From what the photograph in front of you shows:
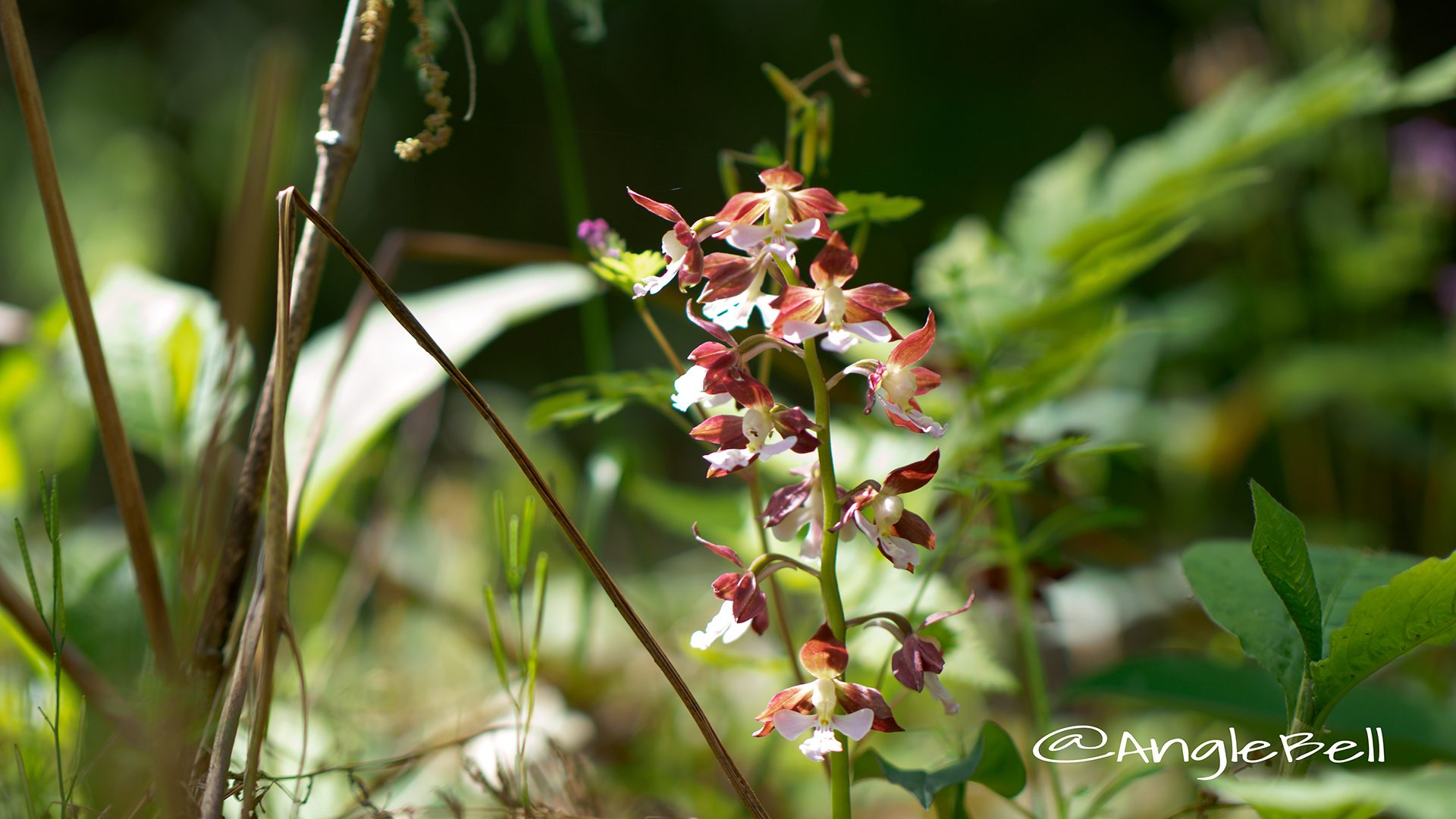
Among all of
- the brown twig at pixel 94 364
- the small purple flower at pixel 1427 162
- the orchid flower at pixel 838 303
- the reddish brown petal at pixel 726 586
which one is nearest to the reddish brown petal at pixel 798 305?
the orchid flower at pixel 838 303

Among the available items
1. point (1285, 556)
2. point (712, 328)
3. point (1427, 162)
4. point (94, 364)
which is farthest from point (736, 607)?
point (1427, 162)

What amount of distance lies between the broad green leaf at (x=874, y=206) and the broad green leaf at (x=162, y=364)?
1.53ft

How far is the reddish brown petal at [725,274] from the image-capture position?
37 cm

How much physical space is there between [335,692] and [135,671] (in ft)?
0.96

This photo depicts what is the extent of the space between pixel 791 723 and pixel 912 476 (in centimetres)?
11

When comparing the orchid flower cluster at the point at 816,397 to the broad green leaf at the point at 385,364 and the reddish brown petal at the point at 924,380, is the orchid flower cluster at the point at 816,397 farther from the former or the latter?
the broad green leaf at the point at 385,364

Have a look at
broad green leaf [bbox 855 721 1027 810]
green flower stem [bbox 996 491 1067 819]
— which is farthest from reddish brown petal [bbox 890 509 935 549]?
green flower stem [bbox 996 491 1067 819]

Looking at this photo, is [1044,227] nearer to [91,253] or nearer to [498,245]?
[498,245]

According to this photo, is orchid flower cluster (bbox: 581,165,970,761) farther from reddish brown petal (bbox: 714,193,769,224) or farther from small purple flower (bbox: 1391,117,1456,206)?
small purple flower (bbox: 1391,117,1456,206)

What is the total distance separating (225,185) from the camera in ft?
7.59

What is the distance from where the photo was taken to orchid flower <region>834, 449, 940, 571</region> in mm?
359

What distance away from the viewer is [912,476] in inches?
14.3

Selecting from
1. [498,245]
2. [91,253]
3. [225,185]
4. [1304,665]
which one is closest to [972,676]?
[1304,665]

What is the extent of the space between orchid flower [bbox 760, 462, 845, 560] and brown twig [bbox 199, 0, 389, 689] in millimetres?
251
